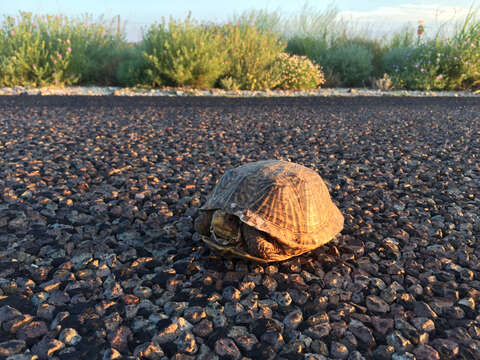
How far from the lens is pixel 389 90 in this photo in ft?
45.6

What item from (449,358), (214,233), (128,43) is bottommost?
(449,358)

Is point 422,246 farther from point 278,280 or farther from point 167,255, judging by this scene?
point 167,255

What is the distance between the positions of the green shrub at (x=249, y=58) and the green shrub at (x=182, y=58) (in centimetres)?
48

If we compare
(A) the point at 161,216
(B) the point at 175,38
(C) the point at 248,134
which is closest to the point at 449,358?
(A) the point at 161,216

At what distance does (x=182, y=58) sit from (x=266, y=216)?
989 cm

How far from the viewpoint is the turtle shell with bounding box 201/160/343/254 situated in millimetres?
2301

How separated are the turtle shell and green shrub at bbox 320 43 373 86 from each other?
44.4ft

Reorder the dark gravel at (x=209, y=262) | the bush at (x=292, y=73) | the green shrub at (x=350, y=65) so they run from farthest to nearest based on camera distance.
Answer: the green shrub at (x=350, y=65), the bush at (x=292, y=73), the dark gravel at (x=209, y=262)

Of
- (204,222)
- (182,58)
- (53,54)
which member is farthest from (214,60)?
(204,222)

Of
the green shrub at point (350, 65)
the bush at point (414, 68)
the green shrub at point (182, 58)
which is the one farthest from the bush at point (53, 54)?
the bush at point (414, 68)

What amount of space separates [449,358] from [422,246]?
1.16 meters

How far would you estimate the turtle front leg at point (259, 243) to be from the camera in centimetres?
223

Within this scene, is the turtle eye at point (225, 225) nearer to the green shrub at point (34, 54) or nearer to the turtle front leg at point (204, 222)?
the turtle front leg at point (204, 222)

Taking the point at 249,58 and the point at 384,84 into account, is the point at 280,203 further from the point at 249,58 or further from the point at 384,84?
the point at 384,84
